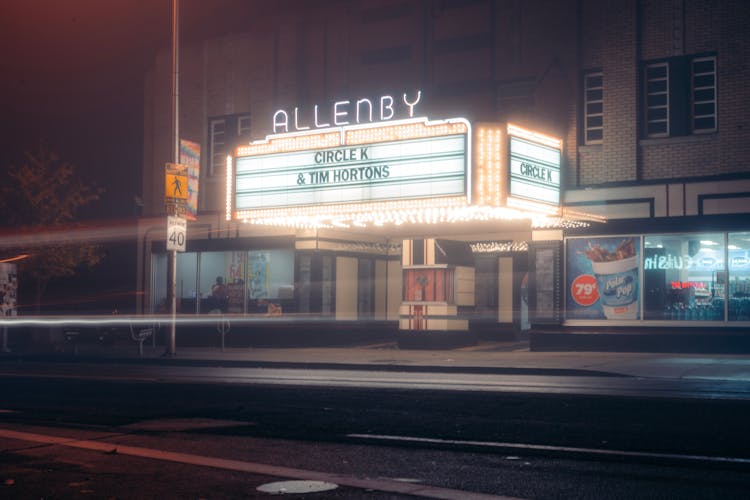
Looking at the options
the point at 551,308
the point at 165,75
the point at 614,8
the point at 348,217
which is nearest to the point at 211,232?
the point at 165,75

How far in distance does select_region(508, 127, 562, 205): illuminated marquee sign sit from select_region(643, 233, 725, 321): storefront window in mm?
2745

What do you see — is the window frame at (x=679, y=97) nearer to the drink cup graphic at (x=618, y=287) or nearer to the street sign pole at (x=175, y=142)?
the drink cup graphic at (x=618, y=287)

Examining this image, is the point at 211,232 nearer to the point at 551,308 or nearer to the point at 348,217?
the point at 348,217

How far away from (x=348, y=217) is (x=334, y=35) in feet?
24.3

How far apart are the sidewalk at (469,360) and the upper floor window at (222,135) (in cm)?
620

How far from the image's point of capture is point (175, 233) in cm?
2405

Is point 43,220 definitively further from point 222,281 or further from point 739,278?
point 739,278

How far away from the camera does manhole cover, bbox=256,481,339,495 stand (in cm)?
674

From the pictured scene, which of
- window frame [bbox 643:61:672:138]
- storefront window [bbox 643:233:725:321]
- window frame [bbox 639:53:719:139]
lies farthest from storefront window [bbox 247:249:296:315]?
window frame [bbox 639:53:719:139]

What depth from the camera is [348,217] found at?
22703mm

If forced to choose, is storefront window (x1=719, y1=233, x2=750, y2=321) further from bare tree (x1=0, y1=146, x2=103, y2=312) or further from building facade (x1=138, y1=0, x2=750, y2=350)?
bare tree (x1=0, y1=146, x2=103, y2=312)

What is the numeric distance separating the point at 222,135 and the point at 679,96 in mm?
15001

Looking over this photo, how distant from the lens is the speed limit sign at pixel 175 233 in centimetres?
2389

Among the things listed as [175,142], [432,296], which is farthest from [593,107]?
[175,142]
